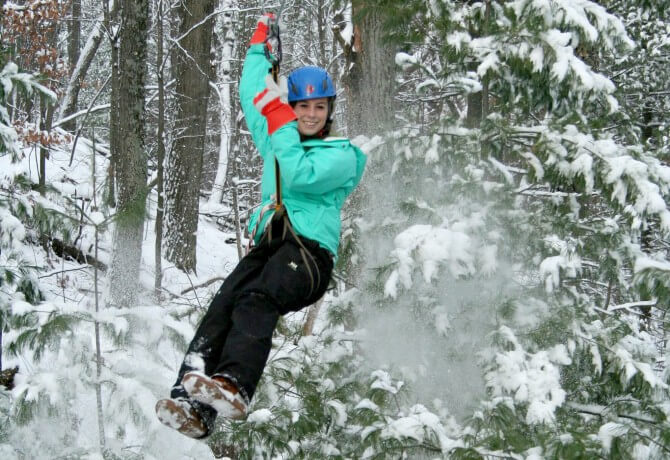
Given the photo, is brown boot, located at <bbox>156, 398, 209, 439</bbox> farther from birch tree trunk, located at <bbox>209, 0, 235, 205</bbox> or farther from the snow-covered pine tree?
birch tree trunk, located at <bbox>209, 0, 235, 205</bbox>

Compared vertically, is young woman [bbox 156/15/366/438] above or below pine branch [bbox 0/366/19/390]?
above

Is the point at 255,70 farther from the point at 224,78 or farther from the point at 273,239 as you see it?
the point at 224,78

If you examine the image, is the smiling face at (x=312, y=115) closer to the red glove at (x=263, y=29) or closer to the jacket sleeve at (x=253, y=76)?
the jacket sleeve at (x=253, y=76)

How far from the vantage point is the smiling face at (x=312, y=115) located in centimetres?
362

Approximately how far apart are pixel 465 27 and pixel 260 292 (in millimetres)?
2397

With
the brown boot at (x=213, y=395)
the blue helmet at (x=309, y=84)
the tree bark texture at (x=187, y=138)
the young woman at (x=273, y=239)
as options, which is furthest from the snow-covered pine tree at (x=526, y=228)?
the tree bark texture at (x=187, y=138)

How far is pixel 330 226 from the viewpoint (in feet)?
11.8

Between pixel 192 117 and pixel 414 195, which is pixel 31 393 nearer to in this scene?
pixel 414 195

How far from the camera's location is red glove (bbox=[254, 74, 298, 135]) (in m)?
3.38

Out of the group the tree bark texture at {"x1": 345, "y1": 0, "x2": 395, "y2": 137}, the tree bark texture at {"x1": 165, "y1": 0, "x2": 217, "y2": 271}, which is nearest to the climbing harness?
the tree bark texture at {"x1": 345, "y1": 0, "x2": 395, "y2": 137}

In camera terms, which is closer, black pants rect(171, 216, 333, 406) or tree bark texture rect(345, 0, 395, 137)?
black pants rect(171, 216, 333, 406)

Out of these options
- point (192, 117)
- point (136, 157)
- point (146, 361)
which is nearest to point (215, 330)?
point (146, 361)

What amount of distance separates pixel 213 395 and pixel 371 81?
11.0 feet

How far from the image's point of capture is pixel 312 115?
3615 mm
